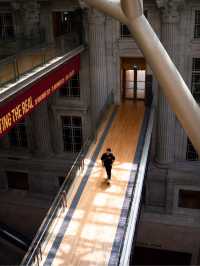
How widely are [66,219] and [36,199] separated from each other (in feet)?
43.1

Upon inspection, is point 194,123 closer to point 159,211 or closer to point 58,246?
point 58,246

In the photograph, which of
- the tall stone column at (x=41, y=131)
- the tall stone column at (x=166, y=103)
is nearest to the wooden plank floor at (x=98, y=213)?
the tall stone column at (x=166, y=103)

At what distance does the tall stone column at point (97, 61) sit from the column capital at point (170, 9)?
3201 mm

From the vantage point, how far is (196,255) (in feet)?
63.9

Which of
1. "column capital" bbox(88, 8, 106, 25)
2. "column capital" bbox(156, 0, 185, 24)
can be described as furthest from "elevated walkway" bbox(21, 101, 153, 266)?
"column capital" bbox(88, 8, 106, 25)

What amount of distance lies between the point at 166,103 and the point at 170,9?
16.0ft

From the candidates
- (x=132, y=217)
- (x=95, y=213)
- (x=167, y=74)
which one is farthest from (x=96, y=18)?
(x=167, y=74)

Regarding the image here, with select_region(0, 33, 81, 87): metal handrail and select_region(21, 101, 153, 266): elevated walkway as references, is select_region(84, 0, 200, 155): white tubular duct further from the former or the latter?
select_region(0, 33, 81, 87): metal handrail

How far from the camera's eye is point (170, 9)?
17234 millimetres

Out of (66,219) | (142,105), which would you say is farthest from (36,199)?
(66,219)

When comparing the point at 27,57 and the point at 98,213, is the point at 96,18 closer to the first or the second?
the point at 27,57

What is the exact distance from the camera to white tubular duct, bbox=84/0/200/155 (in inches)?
241

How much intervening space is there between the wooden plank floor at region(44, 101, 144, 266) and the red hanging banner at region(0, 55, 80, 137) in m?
3.20

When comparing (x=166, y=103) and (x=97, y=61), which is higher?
(x=97, y=61)
